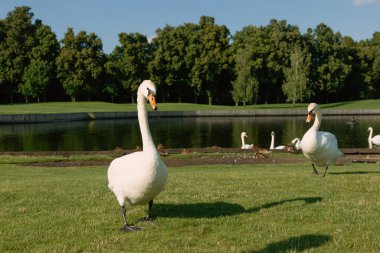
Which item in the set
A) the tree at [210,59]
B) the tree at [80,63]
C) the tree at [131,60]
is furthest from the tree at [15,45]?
the tree at [210,59]

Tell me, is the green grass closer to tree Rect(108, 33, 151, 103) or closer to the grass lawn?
tree Rect(108, 33, 151, 103)

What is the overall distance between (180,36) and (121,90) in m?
19.0

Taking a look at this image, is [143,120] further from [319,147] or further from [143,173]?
[319,147]

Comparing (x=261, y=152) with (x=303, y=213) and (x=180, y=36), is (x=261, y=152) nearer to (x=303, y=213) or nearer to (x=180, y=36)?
(x=303, y=213)

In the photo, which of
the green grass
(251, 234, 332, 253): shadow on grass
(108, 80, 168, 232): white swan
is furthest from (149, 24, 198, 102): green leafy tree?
(251, 234, 332, 253): shadow on grass

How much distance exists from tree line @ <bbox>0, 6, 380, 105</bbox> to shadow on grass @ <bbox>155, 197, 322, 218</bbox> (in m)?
85.4

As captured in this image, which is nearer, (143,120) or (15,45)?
(143,120)

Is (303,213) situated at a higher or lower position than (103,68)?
lower

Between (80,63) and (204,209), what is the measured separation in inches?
3661

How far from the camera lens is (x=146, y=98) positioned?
312 inches

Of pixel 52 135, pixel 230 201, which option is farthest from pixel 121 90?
pixel 230 201

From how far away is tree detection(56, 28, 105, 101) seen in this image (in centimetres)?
9688

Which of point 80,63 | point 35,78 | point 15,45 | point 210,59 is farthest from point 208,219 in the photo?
point 15,45

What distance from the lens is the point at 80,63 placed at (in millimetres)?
97625
